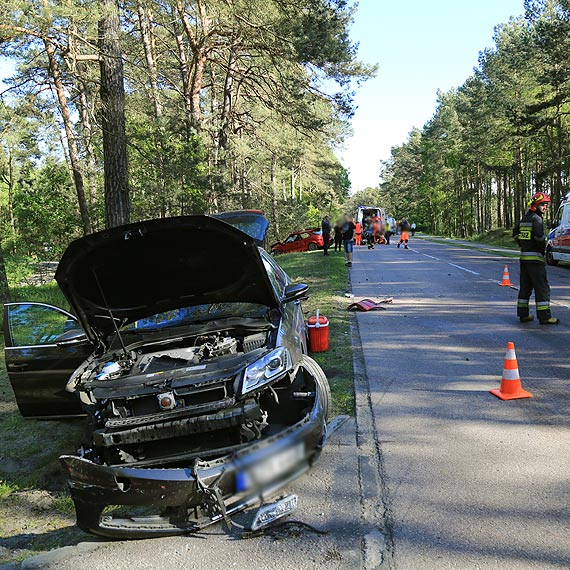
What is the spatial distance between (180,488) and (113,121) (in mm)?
8117

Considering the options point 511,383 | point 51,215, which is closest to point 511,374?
point 511,383

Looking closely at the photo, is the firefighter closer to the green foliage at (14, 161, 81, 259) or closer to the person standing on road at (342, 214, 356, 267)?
the person standing on road at (342, 214, 356, 267)

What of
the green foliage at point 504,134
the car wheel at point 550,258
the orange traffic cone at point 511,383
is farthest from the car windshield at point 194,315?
the green foliage at point 504,134

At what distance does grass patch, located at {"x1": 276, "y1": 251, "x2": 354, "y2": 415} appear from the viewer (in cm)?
582

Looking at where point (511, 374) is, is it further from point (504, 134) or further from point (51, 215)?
point (504, 134)

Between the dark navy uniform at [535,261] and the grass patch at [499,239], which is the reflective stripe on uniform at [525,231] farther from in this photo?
the grass patch at [499,239]

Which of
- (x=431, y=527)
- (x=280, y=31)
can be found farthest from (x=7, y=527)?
(x=280, y=31)

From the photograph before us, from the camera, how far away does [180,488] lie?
2947 millimetres

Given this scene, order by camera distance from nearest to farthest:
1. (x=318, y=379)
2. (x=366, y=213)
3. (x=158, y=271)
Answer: (x=318, y=379)
(x=158, y=271)
(x=366, y=213)

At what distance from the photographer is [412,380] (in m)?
6.08

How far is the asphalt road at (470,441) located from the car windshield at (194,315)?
1.64m

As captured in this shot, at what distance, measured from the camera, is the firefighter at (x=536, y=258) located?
8.54 metres

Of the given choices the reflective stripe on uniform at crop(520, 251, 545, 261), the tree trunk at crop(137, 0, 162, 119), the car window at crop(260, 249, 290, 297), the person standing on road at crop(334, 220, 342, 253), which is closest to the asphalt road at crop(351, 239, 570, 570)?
the reflective stripe on uniform at crop(520, 251, 545, 261)

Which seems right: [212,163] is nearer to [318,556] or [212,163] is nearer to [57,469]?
[57,469]
